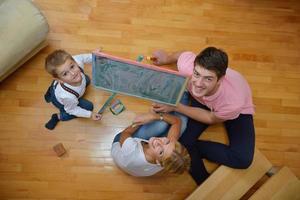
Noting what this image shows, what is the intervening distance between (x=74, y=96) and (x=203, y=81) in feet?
2.18

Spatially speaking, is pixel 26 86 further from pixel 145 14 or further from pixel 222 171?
pixel 222 171

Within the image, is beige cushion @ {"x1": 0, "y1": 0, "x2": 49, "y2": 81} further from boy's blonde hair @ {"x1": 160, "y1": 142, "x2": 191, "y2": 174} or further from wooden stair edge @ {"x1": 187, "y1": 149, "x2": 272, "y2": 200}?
wooden stair edge @ {"x1": 187, "y1": 149, "x2": 272, "y2": 200}

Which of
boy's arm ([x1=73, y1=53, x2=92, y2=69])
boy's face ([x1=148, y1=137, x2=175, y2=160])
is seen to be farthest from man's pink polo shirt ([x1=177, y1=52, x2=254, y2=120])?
boy's arm ([x1=73, y1=53, x2=92, y2=69])

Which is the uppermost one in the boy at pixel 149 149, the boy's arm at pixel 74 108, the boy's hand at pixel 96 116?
the boy at pixel 149 149

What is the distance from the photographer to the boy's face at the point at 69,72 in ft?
5.82

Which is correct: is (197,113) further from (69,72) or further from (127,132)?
(69,72)

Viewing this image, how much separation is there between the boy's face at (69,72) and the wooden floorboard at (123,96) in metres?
0.29

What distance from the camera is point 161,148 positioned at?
5.31 ft

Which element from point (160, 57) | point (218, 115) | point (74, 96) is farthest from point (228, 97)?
point (74, 96)

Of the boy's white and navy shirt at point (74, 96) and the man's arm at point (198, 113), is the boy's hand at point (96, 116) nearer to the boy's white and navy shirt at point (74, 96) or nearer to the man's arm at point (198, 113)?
the boy's white and navy shirt at point (74, 96)

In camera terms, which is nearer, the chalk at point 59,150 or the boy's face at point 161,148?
the boy's face at point 161,148

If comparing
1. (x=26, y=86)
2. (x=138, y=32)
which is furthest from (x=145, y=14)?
(x=26, y=86)

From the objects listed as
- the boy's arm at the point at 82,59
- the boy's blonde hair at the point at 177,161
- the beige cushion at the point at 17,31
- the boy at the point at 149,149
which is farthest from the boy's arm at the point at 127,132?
the beige cushion at the point at 17,31

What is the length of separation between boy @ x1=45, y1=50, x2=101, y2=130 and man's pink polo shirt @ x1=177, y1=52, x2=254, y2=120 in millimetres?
511
